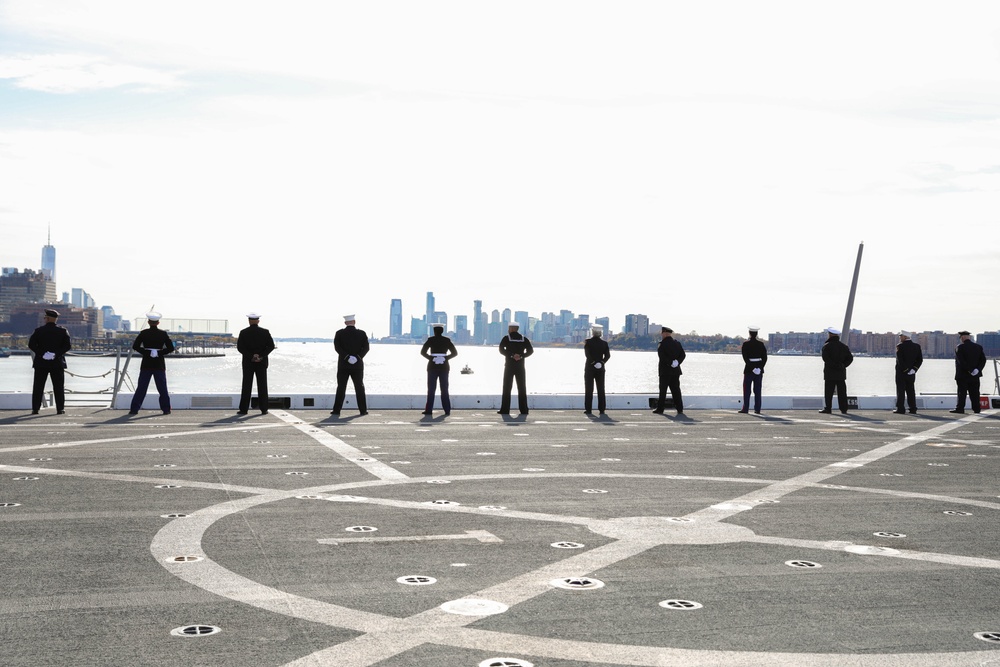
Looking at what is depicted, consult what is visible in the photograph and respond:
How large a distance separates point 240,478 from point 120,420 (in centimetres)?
884

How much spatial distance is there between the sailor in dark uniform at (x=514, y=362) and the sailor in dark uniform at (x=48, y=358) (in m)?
9.66

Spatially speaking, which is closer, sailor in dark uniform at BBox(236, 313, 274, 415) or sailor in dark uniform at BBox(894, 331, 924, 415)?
sailor in dark uniform at BBox(236, 313, 274, 415)

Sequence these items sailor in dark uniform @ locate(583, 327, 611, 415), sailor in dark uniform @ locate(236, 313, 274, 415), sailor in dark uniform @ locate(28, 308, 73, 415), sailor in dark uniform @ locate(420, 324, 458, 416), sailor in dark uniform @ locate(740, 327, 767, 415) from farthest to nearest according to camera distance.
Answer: sailor in dark uniform @ locate(740, 327, 767, 415) → sailor in dark uniform @ locate(583, 327, 611, 415) → sailor in dark uniform @ locate(420, 324, 458, 416) → sailor in dark uniform @ locate(236, 313, 274, 415) → sailor in dark uniform @ locate(28, 308, 73, 415)

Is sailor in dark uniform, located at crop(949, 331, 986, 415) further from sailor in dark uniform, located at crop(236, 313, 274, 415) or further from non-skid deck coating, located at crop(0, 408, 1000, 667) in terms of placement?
sailor in dark uniform, located at crop(236, 313, 274, 415)

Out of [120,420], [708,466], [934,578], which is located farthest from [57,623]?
[120,420]

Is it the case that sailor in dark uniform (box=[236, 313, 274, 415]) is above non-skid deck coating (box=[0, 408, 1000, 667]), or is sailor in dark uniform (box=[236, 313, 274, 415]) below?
above

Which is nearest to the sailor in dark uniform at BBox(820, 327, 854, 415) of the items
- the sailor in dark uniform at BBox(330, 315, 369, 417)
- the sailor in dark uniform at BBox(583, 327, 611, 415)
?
the sailor in dark uniform at BBox(583, 327, 611, 415)

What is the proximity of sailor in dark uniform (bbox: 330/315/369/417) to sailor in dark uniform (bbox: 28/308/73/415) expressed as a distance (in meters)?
5.78

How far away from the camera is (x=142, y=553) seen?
7117mm

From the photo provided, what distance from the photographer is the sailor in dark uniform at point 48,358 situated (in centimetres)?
2011

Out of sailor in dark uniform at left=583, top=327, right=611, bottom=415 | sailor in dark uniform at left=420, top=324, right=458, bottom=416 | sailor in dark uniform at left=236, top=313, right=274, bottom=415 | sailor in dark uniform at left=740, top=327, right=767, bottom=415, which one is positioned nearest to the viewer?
sailor in dark uniform at left=236, top=313, right=274, bottom=415

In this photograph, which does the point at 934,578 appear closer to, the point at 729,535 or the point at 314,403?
the point at 729,535

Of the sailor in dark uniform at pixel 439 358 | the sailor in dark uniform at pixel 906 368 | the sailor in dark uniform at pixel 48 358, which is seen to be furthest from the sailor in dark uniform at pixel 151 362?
the sailor in dark uniform at pixel 906 368

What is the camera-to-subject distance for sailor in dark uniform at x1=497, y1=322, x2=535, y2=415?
72.8ft
